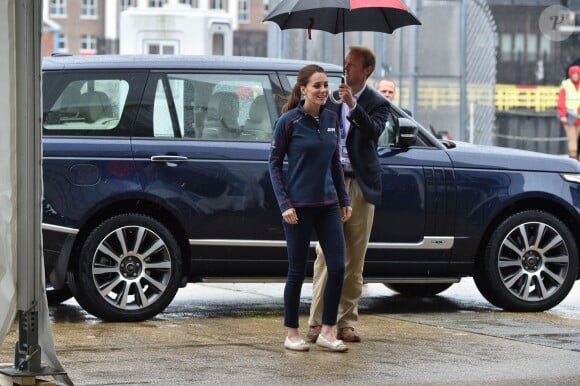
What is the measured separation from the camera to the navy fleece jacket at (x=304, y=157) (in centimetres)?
841

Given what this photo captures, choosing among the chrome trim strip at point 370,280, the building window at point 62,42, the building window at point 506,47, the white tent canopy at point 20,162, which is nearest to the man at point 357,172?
the chrome trim strip at point 370,280

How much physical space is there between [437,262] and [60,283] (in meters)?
2.68

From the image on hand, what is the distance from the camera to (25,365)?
21.7 ft

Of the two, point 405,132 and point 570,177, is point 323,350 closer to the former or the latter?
point 405,132

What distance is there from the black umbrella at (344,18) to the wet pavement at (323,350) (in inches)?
77.9

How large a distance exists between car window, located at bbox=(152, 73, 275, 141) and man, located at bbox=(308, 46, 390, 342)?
4.39ft

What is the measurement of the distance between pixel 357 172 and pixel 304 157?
0.59 m

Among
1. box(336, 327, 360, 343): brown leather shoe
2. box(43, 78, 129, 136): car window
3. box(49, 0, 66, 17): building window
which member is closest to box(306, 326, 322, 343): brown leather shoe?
box(336, 327, 360, 343): brown leather shoe

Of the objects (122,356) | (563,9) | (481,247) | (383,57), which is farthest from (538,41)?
(122,356)

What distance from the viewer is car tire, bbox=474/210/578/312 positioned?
10.6 m

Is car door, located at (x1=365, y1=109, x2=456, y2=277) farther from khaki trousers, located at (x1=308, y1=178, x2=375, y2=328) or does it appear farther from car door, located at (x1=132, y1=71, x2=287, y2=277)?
khaki trousers, located at (x1=308, y1=178, x2=375, y2=328)

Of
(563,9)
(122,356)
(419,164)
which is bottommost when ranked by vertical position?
(122,356)

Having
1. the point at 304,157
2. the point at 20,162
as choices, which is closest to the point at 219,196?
the point at 304,157

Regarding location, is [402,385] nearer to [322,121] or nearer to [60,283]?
[322,121]
